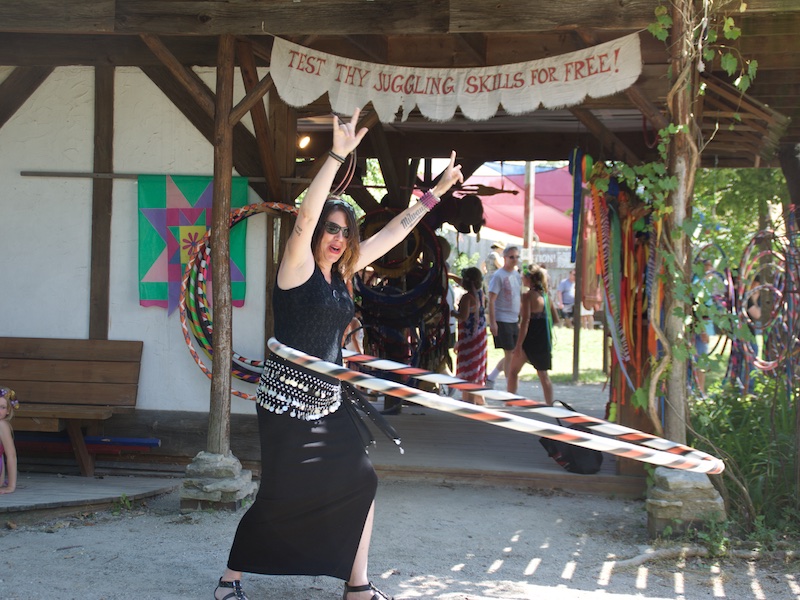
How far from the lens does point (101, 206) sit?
6.65 metres

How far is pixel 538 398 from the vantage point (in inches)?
467

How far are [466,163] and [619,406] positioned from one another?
14.6ft

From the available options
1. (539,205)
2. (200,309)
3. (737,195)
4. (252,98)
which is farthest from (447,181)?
(539,205)

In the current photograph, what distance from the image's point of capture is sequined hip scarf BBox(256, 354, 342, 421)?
3768mm

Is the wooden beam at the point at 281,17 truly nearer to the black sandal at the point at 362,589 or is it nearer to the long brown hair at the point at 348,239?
the long brown hair at the point at 348,239

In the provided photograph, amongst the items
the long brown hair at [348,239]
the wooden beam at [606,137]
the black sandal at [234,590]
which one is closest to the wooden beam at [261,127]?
the wooden beam at [606,137]

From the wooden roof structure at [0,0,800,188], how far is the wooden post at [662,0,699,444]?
268 mm

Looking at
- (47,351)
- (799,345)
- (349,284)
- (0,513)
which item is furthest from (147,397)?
(799,345)

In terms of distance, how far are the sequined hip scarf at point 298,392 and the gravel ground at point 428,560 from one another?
0.98m

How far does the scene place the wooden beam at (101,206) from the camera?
261 inches

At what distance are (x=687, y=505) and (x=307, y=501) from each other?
2308 millimetres

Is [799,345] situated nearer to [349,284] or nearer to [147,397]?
[349,284]

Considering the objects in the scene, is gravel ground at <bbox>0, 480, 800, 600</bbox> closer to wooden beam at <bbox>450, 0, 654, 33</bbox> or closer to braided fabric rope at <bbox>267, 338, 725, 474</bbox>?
braided fabric rope at <bbox>267, 338, 725, 474</bbox>

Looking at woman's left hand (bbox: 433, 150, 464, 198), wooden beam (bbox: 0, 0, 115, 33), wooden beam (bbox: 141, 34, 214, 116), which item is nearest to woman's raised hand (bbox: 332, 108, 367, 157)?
woman's left hand (bbox: 433, 150, 464, 198)
